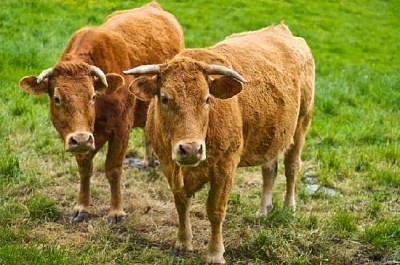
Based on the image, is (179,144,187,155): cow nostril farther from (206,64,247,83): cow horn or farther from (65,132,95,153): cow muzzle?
(65,132,95,153): cow muzzle

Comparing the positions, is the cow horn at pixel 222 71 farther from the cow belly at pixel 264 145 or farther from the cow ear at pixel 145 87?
the cow belly at pixel 264 145

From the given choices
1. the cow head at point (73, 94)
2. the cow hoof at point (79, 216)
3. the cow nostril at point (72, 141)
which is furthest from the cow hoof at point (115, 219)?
the cow nostril at point (72, 141)

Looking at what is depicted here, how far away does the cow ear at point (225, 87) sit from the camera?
586 cm

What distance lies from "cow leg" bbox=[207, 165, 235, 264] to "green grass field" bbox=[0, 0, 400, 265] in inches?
7.1

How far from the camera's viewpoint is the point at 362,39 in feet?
69.9

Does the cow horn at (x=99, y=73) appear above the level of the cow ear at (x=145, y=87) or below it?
below

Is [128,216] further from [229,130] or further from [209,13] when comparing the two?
[209,13]

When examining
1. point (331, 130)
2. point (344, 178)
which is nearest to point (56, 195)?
point (344, 178)

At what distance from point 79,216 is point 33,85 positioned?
150cm

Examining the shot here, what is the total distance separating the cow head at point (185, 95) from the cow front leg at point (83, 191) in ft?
6.02

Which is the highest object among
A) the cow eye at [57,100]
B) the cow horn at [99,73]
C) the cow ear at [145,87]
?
the cow ear at [145,87]

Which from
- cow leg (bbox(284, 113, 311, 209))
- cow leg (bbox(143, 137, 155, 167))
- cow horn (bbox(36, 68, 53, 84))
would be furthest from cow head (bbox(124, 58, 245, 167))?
cow leg (bbox(143, 137, 155, 167))

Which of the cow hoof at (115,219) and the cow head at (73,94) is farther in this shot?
the cow hoof at (115,219)

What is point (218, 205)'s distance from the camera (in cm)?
642
